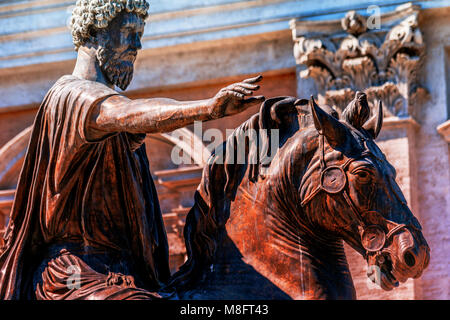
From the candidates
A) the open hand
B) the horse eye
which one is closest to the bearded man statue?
the open hand

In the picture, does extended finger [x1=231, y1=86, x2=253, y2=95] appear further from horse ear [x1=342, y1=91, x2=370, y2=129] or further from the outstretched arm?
horse ear [x1=342, y1=91, x2=370, y2=129]

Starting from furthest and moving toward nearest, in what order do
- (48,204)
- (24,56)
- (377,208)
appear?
1. (24,56)
2. (48,204)
3. (377,208)

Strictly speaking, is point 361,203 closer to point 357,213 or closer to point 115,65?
point 357,213

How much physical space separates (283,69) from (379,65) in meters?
0.81

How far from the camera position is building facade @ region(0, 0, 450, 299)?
8.08 m

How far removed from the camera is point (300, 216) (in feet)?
10.6

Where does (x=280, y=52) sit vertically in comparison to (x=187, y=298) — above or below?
above

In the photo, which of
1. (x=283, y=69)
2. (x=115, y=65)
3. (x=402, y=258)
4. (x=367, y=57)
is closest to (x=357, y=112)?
(x=402, y=258)

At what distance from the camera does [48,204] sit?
3408mm

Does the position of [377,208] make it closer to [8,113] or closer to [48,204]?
[48,204]

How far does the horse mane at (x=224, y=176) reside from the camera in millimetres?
3295

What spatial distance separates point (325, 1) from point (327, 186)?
18.2 ft

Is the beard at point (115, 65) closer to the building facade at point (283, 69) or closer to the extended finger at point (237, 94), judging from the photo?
the extended finger at point (237, 94)

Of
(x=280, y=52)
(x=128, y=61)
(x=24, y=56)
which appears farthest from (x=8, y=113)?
(x=128, y=61)
